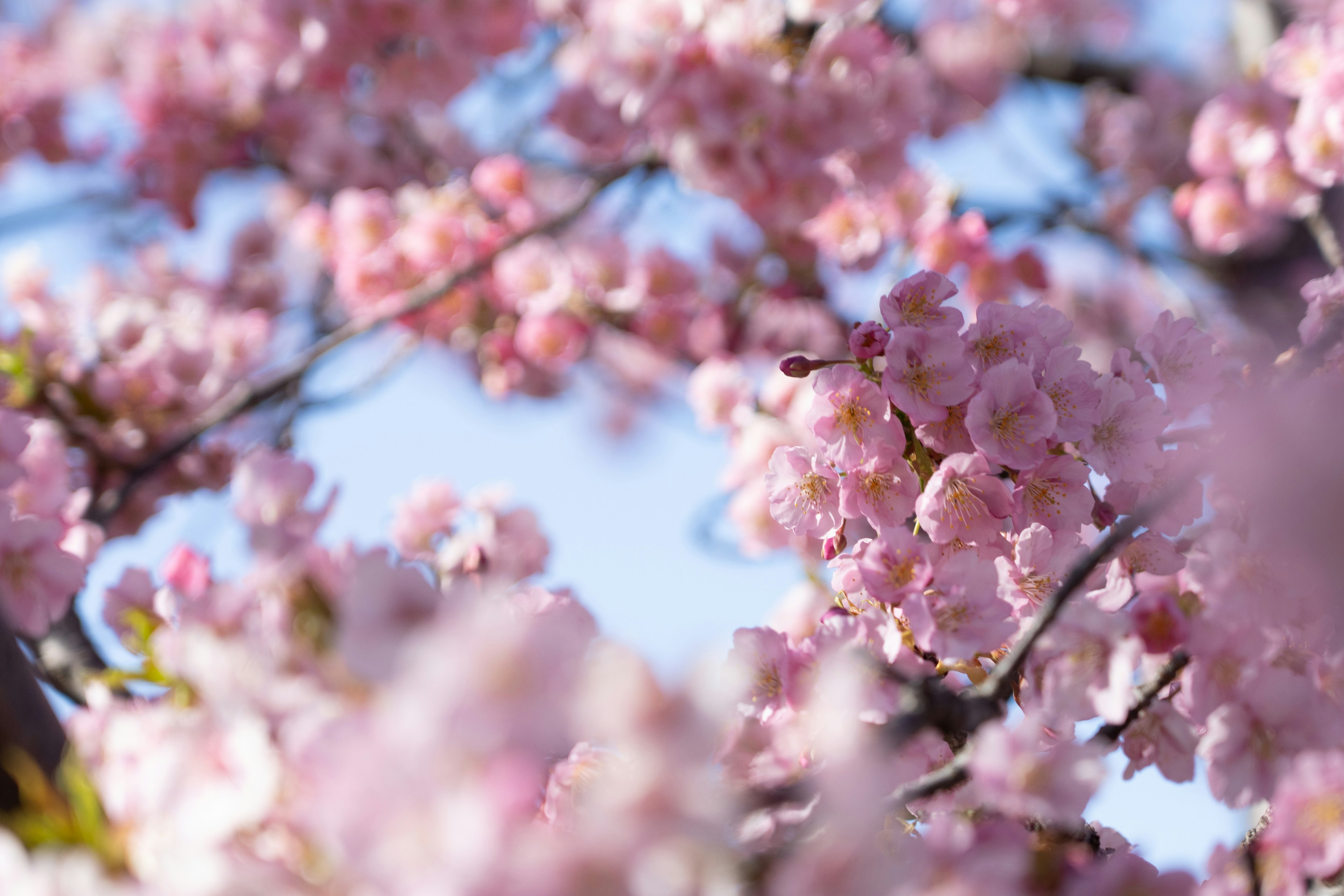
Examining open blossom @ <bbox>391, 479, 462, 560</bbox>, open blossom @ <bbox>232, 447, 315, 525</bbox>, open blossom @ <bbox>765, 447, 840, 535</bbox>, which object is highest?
open blossom @ <bbox>232, 447, 315, 525</bbox>

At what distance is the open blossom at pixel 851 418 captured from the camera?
1271 mm

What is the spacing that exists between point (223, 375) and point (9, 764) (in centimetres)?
240

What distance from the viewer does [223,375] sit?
119 inches

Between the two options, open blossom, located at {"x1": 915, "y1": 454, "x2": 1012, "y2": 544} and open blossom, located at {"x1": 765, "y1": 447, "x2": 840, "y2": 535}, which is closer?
open blossom, located at {"x1": 915, "y1": 454, "x2": 1012, "y2": 544}

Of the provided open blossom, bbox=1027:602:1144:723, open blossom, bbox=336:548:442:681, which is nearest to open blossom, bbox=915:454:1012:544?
open blossom, bbox=1027:602:1144:723

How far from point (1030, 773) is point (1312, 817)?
38 centimetres

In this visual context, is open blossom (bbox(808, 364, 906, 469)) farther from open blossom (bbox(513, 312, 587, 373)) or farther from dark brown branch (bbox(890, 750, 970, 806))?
open blossom (bbox(513, 312, 587, 373))

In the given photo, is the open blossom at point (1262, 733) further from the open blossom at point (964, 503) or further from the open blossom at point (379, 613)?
the open blossom at point (379, 613)

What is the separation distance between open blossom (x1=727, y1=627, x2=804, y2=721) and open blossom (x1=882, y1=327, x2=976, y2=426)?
35 cm

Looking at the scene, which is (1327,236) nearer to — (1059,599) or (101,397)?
(1059,599)

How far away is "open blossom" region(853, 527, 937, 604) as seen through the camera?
1.14m

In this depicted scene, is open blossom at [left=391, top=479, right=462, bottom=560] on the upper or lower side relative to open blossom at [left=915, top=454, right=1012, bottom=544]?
A: lower

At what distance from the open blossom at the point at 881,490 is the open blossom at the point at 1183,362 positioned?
0.40 m

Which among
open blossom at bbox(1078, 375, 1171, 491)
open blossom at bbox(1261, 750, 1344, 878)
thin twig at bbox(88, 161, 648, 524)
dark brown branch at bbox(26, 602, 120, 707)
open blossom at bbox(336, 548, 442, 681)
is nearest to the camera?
open blossom at bbox(336, 548, 442, 681)
